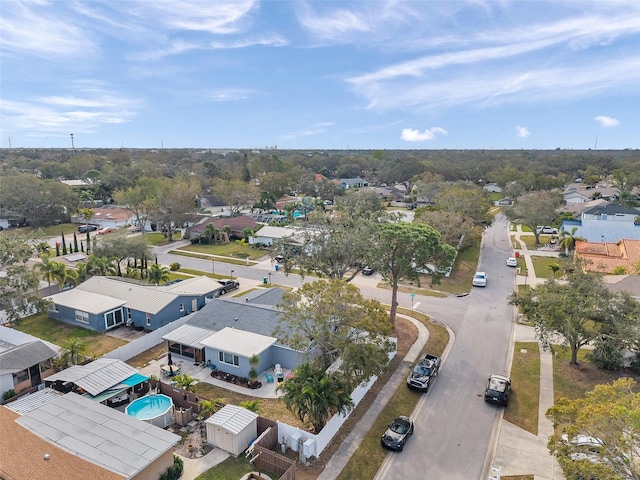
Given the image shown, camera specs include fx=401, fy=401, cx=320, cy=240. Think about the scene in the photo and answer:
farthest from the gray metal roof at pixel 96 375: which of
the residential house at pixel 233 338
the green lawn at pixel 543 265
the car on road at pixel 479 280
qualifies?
the green lawn at pixel 543 265

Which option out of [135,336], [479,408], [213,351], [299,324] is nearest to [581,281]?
[479,408]

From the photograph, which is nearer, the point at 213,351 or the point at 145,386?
the point at 145,386

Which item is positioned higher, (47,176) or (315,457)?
(47,176)

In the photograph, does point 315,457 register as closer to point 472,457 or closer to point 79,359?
point 472,457

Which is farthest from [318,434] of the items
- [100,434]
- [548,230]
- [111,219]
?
[111,219]

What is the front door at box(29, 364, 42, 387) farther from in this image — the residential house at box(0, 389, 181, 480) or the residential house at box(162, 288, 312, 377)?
the residential house at box(162, 288, 312, 377)
